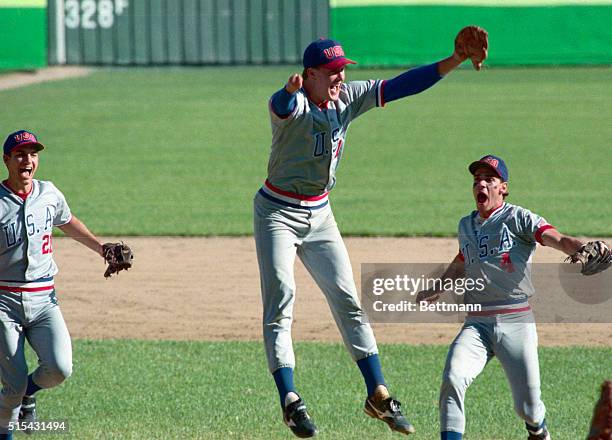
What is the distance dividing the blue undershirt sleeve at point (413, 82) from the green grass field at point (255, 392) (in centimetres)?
225

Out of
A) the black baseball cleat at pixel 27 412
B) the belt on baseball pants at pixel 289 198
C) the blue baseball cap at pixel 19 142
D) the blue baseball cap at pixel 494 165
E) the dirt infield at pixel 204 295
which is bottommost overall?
the dirt infield at pixel 204 295

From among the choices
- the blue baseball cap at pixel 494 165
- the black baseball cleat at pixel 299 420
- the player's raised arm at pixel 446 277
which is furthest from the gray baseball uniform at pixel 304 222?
the blue baseball cap at pixel 494 165

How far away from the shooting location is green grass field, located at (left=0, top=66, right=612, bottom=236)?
16578mm

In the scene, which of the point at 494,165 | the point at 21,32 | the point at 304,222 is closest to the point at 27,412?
the point at 304,222

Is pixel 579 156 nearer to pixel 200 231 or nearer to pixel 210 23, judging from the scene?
pixel 200 231

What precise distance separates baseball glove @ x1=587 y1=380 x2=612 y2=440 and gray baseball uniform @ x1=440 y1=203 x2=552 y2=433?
276cm

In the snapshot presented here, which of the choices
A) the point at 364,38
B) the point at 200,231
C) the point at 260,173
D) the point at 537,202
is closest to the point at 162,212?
the point at 200,231

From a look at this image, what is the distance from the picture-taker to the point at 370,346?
694 cm

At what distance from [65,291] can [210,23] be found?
877 inches

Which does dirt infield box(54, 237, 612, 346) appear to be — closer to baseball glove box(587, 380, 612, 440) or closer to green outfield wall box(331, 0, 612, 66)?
baseball glove box(587, 380, 612, 440)

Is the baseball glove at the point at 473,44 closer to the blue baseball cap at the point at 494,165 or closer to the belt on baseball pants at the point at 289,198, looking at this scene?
the blue baseball cap at the point at 494,165

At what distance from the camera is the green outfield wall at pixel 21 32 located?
1264 inches

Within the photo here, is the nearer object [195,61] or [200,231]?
[200,231]

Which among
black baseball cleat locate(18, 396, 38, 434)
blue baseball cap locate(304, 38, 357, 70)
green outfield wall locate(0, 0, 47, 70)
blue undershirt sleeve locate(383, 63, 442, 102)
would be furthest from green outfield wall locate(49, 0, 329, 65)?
blue baseball cap locate(304, 38, 357, 70)
